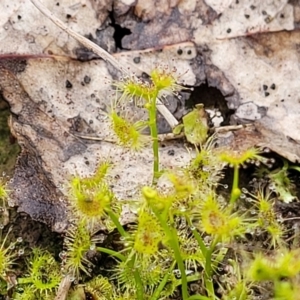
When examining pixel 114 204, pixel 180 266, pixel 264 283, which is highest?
pixel 114 204

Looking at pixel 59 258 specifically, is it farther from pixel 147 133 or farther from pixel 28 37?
pixel 28 37

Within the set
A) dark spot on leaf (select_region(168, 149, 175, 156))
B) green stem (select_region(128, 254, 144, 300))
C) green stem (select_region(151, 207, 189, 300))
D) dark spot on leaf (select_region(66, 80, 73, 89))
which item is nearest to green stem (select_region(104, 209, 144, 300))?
green stem (select_region(128, 254, 144, 300))

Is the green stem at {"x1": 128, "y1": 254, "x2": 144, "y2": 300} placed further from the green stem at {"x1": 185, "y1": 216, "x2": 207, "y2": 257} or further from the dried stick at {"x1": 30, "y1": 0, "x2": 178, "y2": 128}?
the dried stick at {"x1": 30, "y1": 0, "x2": 178, "y2": 128}

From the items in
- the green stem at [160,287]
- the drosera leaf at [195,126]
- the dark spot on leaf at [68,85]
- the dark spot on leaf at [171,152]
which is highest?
the dark spot on leaf at [68,85]

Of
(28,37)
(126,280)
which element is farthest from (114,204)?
(28,37)

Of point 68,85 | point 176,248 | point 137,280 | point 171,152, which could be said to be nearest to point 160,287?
point 137,280

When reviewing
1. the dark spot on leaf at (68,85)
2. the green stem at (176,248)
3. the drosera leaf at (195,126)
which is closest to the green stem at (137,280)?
the green stem at (176,248)

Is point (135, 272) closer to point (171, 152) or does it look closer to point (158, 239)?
point (158, 239)

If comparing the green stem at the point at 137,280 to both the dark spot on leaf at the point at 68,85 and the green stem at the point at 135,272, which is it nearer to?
the green stem at the point at 135,272
